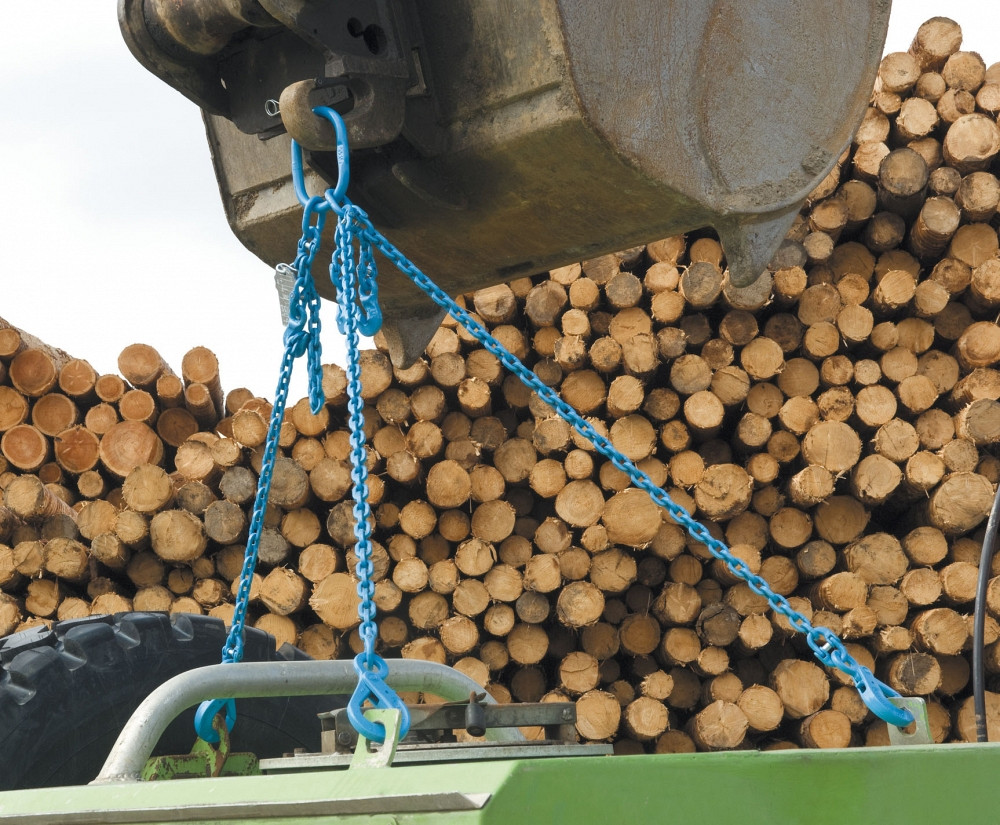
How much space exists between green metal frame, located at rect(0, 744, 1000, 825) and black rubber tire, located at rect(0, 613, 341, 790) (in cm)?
116

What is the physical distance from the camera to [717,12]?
2.04 m

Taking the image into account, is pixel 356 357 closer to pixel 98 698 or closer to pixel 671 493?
pixel 98 698

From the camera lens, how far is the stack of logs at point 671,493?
139 inches

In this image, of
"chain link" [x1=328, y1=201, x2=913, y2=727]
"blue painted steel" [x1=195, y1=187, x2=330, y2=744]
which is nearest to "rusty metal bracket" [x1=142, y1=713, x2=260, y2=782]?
"blue painted steel" [x1=195, y1=187, x2=330, y2=744]

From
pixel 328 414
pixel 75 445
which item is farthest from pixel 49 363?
pixel 328 414

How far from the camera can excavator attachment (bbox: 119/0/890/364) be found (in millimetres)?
1761

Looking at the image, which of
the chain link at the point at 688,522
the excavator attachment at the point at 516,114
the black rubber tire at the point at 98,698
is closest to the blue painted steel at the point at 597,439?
the chain link at the point at 688,522

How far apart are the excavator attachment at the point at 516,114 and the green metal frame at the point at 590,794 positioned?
1025 mm

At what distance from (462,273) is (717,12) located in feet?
2.34

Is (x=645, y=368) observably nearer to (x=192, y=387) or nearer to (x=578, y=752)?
(x=192, y=387)

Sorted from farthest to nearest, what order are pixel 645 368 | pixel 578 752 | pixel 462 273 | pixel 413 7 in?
pixel 645 368
pixel 462 273
pixel 413 7
pixel 578 752

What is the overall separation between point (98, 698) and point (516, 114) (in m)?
1.66

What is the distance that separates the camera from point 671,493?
371cm

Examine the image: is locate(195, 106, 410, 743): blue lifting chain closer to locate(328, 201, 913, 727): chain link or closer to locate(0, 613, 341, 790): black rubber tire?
locate(328, 201, 913, 727): chain link
